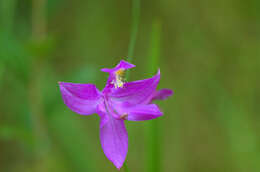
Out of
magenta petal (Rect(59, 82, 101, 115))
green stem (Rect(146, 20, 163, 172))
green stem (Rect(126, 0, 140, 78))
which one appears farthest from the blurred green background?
magenta petal (Rect(59, 82, 101, 115))

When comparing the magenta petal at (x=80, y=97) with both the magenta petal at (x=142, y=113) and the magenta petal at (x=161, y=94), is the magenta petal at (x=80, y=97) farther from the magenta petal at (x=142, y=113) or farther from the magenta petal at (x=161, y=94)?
the magenta petal at (x=161, y=94)

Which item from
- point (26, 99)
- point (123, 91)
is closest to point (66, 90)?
point (123, 91)

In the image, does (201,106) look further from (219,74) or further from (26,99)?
Result: (26,99)

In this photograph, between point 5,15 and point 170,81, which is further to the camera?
point 170,81

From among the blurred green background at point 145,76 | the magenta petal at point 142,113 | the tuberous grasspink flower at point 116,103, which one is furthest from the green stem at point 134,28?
the blurred green background at point 145,76

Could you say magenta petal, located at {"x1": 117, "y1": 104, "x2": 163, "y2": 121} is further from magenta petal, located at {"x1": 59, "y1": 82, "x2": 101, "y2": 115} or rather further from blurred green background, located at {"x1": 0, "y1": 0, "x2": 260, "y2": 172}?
blurred green background, located at {"x1": 0, "y1": 0, "x2": 260, "y2": 172}

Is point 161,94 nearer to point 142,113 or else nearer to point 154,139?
point 142,113

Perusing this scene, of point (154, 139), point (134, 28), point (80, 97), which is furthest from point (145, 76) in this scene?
point (80, 97)
